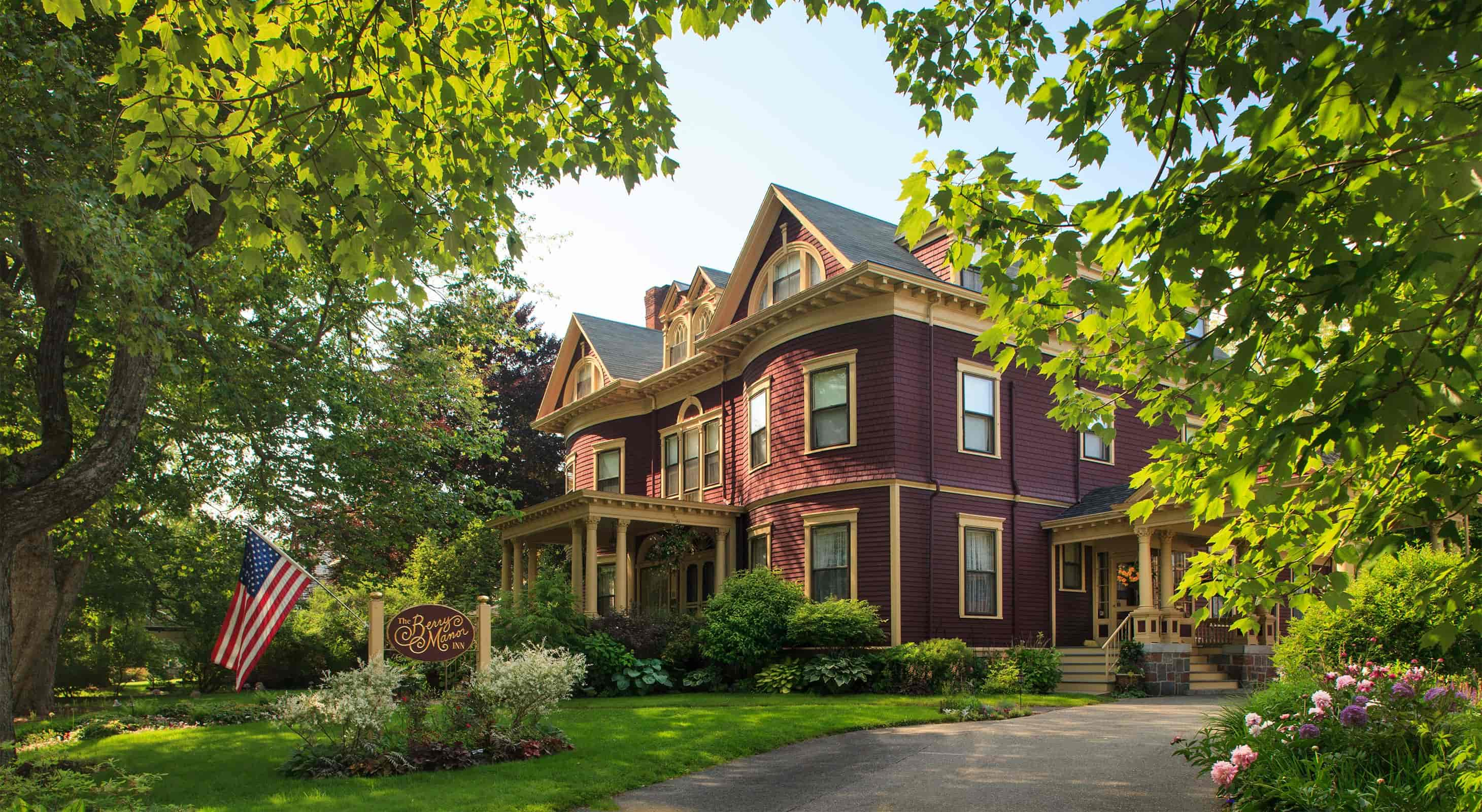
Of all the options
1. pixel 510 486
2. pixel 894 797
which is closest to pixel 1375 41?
pixel 894 797

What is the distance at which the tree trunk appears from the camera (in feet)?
57.6

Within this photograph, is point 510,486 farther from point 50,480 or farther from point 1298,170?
point 1298,170

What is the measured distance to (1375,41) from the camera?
12.7 feet

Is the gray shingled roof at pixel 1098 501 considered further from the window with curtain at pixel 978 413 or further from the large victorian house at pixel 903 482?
the window with curtain at pixel 978 413

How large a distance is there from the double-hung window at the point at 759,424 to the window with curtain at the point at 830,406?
1.36 m

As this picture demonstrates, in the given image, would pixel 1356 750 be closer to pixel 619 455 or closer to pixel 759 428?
pixel 759 428

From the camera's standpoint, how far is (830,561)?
68.2 feet

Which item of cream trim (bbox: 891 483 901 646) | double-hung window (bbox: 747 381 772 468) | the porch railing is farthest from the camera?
double-hung window (bbox: 747 381 772 468)

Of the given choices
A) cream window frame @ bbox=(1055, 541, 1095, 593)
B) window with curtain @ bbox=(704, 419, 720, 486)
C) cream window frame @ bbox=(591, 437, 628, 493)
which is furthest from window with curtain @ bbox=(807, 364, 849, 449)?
cream window frame @ bbox=(591, 437, 628, 493)

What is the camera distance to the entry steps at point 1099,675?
1916 centimetres

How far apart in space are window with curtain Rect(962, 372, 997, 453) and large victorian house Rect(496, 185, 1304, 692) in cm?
4

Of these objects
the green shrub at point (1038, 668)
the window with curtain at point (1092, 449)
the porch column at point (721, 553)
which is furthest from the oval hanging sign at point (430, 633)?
the window with curtain at point (1092, 449)

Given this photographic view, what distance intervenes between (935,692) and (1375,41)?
15.3m

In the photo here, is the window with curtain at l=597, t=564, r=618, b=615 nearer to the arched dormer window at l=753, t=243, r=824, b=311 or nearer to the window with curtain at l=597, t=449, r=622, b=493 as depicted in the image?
the window with curtain at l=597, t=449, r=622, b=493
